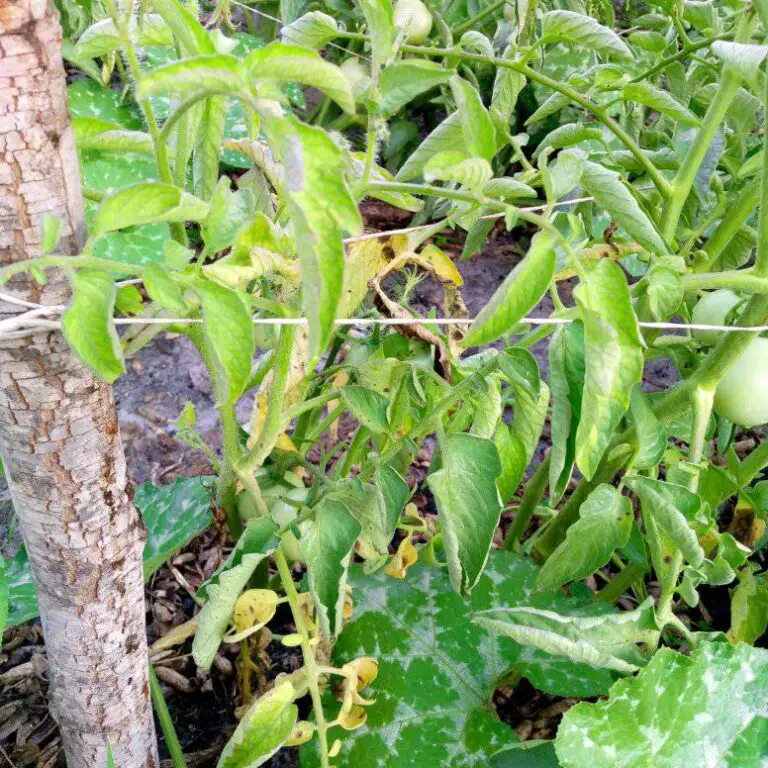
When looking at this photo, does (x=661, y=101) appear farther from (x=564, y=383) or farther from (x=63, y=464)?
(x=63, y=464)

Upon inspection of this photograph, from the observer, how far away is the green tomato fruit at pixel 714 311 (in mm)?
883

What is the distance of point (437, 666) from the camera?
986 millimetres

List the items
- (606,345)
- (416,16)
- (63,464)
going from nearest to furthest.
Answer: (606,345) → (63,464) → (416,16)

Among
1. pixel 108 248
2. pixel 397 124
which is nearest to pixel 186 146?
pixel 108 248

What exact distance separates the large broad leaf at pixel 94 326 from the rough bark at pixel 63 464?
9 centimetres

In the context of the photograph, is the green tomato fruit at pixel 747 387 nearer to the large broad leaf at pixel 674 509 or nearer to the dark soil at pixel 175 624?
the large broad leaf at pixel 674 509

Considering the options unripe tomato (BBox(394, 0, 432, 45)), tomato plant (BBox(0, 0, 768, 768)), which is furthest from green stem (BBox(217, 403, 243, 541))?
unripe tomato (BBox(394, 0, 432, 45))

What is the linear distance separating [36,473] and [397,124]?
1.63 metres

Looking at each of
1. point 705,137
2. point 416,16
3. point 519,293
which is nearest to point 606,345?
point 519,293

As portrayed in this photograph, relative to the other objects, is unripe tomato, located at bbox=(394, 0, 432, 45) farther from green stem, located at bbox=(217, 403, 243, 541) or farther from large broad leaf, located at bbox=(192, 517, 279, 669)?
large broad leaf, located at bbox=(192, 517, 279, 669)

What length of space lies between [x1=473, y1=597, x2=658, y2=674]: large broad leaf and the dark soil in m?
0.35

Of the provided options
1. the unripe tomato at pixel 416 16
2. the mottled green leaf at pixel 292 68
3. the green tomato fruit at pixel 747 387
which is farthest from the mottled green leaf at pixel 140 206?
the unripe tomato at pixel 416 16

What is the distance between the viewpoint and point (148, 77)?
0.41 metres

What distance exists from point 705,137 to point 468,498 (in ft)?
1.41
